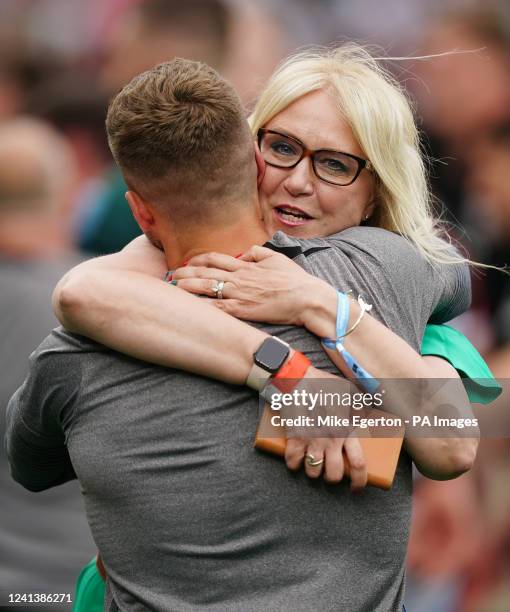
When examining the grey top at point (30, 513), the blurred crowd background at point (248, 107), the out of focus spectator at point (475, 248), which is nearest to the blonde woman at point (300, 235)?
the blurred crowd background at point (248, 107)

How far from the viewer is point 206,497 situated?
187 cm

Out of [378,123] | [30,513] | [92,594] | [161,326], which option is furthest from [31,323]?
[161,326]

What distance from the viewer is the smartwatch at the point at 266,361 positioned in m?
1.83

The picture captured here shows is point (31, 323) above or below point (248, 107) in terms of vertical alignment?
below

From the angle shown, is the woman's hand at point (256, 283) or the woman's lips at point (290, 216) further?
the woman's lips at point (290, 216)

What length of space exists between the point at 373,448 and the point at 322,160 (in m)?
0.71

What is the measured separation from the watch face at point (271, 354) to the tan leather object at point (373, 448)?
0.08 m

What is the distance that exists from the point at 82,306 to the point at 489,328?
2821 millimetres

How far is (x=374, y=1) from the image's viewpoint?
5.51 m

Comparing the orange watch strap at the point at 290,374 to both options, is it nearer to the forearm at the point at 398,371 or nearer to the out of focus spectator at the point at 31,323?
the forearm at the point at 398,371

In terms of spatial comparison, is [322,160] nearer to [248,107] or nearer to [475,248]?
[248,107]

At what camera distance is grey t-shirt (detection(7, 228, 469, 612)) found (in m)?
1.87

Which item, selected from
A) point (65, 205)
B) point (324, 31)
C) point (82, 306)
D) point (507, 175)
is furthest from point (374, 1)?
point (82, 306)

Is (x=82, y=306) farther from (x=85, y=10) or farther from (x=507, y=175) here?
(x=85, y=10)
